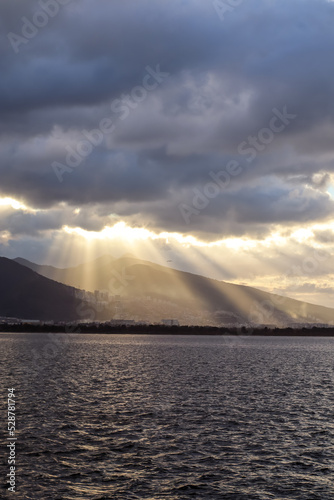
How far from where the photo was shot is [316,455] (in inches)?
1531

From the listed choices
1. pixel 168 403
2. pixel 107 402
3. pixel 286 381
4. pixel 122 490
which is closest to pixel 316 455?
→ pixel 122 490

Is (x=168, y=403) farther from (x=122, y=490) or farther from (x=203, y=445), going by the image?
(x=122, y=490)

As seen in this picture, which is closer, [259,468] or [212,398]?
[259,468]

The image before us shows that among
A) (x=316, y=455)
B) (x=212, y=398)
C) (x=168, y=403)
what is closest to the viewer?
(x=316, y=455)

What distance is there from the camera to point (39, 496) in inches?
1136

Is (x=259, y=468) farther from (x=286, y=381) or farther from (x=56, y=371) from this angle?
(x=56, y=371)

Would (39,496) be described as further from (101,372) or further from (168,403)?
(101,372)

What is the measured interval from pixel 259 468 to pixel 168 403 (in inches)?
1134

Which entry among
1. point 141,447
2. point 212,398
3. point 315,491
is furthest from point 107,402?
point 315,491

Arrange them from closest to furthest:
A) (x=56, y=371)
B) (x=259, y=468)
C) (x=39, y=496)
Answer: (x=39, y=496), (x=259, y=468), (x=56, y=371)

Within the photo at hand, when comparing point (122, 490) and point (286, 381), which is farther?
point (286, 381)

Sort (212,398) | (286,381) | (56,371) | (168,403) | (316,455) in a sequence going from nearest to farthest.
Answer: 1. (316,455)
2. (168,403)
3. (212,398)
4. (286,381)
5. (56,371)

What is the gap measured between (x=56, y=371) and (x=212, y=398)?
1810 inches

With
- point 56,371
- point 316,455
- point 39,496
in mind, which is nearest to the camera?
point 39,496
